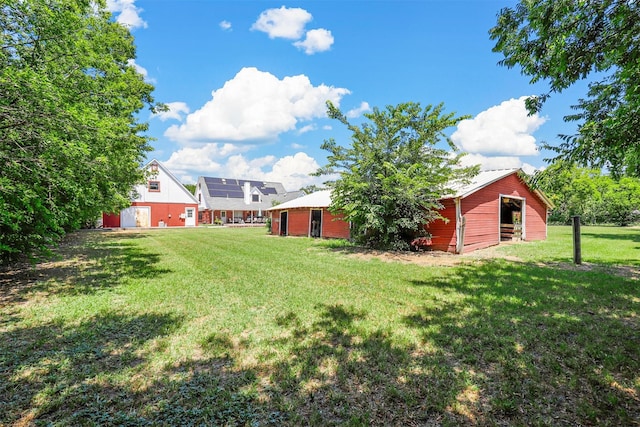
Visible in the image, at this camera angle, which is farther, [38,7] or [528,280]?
[528,280]

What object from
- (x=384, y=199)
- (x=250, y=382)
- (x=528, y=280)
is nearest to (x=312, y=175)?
(x=384, y=199)

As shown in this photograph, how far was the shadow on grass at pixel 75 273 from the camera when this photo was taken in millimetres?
6191

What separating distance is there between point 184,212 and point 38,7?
92.5 feet

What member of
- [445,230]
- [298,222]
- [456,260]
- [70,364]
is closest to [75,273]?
[70,364]

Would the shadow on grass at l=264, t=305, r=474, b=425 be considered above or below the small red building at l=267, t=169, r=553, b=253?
below

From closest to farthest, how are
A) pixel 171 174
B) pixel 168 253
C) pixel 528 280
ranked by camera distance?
pixel 528 280 → pixel 168 253 → pixel 171 174

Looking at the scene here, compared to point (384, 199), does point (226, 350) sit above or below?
below

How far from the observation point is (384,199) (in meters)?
11.9

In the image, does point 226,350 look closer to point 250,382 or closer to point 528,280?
point 250,382

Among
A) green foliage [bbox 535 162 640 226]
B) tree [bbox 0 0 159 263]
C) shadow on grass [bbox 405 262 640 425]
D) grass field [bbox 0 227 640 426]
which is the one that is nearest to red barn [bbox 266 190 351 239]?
grass field [bbox 0 227 640 426]

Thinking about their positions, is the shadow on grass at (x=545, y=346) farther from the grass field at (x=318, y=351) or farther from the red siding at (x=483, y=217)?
the red siding at (x=483, y=217)

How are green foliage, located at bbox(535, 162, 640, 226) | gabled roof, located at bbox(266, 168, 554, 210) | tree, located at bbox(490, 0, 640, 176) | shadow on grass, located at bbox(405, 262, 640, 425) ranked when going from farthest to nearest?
1. green foliage, located at bbox(535, 162, 640, 226)
2. gabled roof, located at bbox(266, 168, 554, 210)
3. tree, located at bbox(490, 0, 640, 176)
4. shadow on grass, located at bbox(405, 262, 640, 425)

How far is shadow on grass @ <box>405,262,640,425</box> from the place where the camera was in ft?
8.64

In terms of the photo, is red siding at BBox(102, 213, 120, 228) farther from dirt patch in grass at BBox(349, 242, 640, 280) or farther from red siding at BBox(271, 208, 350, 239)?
dirt patch in grass at BBox(349, 242, 640, 280)
